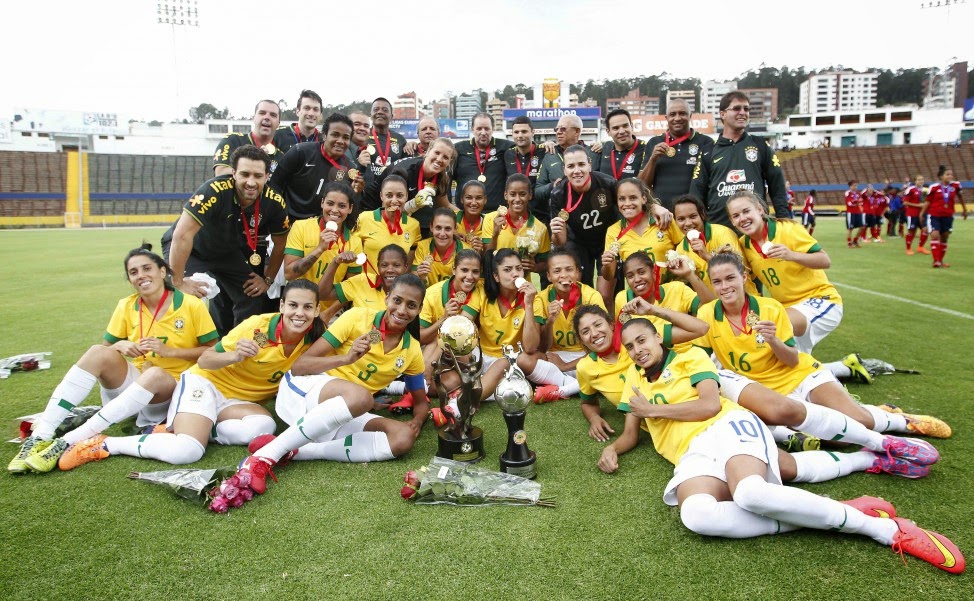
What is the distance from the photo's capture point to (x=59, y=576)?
2.47 meters

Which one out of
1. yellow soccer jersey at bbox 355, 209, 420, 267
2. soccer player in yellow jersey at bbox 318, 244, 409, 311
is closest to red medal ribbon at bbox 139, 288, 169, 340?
soccer player in yellow jersey at bbox 318, 244, 409, 311

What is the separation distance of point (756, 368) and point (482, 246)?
8.97 ft

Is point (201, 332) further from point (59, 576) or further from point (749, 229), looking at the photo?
point (749, 229)

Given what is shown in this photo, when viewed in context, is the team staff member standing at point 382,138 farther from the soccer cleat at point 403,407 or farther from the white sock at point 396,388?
the soccer cleat at point 403,407

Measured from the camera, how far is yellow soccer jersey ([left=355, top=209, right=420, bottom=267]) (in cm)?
558

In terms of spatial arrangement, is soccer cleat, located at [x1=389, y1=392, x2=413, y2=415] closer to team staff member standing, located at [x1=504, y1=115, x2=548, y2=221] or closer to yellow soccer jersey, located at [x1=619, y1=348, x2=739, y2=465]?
yellow soccer jersey, located at [x1=619, y1=348, x2=739, y2=465]

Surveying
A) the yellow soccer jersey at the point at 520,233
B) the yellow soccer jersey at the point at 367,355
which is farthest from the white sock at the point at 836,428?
the yellow soccer jersey at the point at 520,233

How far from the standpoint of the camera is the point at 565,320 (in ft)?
16.6

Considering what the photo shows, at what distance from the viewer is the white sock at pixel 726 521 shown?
2.62m

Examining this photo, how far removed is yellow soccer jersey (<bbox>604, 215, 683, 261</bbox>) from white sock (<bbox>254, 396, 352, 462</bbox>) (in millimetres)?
2870

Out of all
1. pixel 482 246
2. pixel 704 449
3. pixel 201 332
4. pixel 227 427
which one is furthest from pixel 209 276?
pixel 704 449

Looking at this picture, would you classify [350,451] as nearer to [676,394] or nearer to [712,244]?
[676,394]

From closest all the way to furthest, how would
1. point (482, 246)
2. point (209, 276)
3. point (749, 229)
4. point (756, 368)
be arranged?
point (756, 368) → point (749, 229) → point (209, 276) → point (482, 246)

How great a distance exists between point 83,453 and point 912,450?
4.81m
